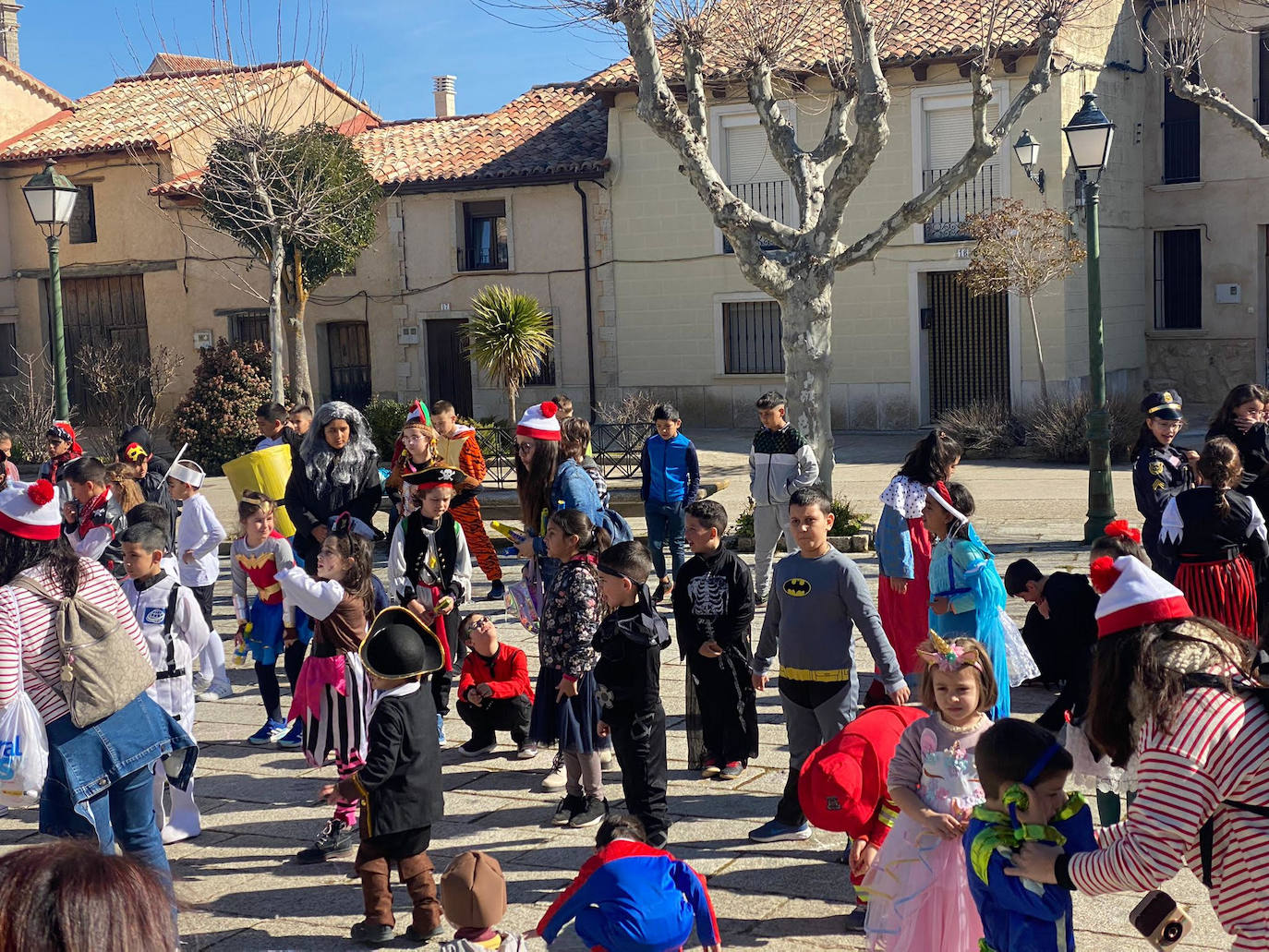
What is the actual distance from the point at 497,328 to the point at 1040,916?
19.8 metres

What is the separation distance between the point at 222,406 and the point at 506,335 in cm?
561

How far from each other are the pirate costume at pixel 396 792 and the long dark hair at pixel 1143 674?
261 centimetres

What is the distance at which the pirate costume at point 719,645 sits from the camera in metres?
6.68

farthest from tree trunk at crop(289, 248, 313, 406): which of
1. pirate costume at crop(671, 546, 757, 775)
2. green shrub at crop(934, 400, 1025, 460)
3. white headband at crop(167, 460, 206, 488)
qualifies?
pirate costume at crop(671, 546, 757, 775)

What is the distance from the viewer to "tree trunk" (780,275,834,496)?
1395cm

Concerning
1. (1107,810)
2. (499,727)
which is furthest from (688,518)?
(1107,810)

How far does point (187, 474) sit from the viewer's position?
8.57 m

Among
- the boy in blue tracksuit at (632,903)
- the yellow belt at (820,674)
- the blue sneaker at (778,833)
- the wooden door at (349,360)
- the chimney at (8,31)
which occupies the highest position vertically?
the chimney at (8,31)

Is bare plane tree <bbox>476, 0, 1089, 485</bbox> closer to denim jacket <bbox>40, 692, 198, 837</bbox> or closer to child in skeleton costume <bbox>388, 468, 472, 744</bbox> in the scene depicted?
child in skeleton costume <bbox>388, 468, 472, 744</bbox>

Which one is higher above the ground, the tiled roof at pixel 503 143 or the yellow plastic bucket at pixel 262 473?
the tiled roof at pixel 503 143

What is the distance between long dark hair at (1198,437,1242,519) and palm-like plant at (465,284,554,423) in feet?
53.7

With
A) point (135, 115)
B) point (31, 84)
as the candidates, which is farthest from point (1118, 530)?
point (31, 84)

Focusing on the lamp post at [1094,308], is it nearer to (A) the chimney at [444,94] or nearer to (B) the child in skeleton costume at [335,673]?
(B) the child in skeleton costume at [335,673]

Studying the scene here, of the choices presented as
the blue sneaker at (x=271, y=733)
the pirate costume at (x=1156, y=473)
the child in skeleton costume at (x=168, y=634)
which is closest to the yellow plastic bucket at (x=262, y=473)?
Answer: the blue sneaker at (x=271, y=733)
